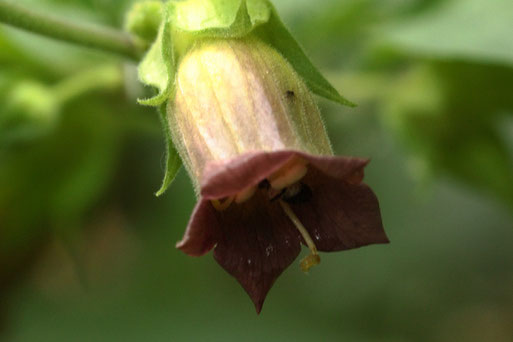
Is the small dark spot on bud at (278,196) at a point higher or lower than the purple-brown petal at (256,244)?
higher

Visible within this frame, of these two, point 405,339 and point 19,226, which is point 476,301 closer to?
point 405,339

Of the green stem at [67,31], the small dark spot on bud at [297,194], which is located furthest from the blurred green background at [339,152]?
the small dark spot on bud at [297,194]

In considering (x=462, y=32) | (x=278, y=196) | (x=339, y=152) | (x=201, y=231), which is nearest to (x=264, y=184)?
(x=278, y=196)

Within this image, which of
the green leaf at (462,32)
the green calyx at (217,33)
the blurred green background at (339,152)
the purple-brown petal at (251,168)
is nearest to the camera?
the purple-brown petal at (251,168)

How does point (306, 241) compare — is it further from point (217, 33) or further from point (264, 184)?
point (217, 33)

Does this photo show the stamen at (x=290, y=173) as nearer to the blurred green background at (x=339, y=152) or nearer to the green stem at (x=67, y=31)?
the green stem at (x=67, y=31)

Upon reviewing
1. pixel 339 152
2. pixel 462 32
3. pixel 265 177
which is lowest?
pixel 339 152
